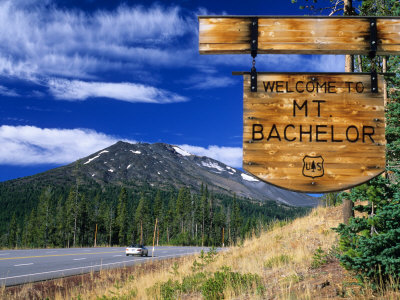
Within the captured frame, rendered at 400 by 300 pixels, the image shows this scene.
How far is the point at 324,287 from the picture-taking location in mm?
6031

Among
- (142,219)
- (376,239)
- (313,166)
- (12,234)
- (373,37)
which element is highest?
(373,37)

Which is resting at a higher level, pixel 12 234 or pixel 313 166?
pixel 313 166

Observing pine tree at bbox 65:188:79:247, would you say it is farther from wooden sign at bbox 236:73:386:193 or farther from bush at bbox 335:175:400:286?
wooden sign at bbox 236:73:386:193

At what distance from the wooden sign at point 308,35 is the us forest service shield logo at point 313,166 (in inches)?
40.0

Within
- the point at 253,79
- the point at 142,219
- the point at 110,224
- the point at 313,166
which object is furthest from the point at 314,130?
the point at 142,219

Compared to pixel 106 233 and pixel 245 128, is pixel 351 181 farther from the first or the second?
pixel 106 233

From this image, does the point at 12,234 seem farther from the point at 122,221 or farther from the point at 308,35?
the point at 308,35

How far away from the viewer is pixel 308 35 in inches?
130

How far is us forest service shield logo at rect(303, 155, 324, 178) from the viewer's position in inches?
120

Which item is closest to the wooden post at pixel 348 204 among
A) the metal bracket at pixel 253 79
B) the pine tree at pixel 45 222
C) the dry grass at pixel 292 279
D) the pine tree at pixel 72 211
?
the dry grass at pixel 292 279

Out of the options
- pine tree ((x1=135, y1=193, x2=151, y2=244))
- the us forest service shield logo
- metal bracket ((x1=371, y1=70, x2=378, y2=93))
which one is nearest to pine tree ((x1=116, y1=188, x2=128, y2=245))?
pine tree ((x1=135, y1=193, x2=151, y2=244))

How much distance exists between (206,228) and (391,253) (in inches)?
4143

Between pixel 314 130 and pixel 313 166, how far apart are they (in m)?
0.32

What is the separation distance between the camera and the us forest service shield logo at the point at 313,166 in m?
3.06
